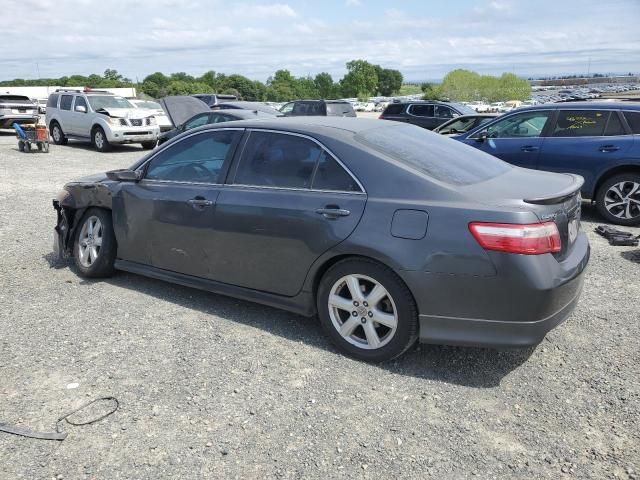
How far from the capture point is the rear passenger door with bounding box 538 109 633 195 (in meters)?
7.55

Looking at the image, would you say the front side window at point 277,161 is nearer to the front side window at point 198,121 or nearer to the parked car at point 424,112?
the front side window at point 198,121

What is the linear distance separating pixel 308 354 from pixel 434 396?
93cm

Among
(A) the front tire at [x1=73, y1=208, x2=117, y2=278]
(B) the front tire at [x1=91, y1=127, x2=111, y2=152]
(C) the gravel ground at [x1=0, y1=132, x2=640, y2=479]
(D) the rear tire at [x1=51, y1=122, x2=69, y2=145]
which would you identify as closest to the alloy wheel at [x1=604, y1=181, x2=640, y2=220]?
(C) the gravel ground at [x1=0, y1=132, x2=640, y2=479]

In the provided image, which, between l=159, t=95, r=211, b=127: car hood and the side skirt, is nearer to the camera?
the side skirt

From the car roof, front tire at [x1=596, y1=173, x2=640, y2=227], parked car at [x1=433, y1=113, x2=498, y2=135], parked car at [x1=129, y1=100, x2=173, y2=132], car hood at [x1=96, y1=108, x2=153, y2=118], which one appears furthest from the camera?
parked car at [x1=129, y1=100, x2=173, y2=132]

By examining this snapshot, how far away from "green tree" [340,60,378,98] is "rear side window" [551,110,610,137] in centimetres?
14460

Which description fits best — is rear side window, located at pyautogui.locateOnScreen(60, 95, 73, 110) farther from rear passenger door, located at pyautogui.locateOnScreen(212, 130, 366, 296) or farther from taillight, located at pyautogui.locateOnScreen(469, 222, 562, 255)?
taillight, located at pyautogui.locateOnScreen(469, 222, 562, 255)

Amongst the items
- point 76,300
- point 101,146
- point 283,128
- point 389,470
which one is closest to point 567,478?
point 389,470

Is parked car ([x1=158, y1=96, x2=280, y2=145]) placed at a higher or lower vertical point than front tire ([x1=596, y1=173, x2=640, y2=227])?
higher

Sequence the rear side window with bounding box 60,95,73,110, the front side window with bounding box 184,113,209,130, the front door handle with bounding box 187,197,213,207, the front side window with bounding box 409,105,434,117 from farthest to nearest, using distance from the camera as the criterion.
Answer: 1. the front side window with bounding box 409,105,434,117
2. the rear side window with bounding box 60,95,73,110
3. the front side window with bounding box 184,113,209,130
4. the front door handle with bounding box 187,197,213,207

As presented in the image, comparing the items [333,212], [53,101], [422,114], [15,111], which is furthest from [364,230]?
[15,111]

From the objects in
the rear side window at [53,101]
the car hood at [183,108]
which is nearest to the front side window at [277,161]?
the car hood at [183,108]

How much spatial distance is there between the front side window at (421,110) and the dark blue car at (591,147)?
11.1m

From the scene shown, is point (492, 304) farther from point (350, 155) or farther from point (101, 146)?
point (101, 146)
